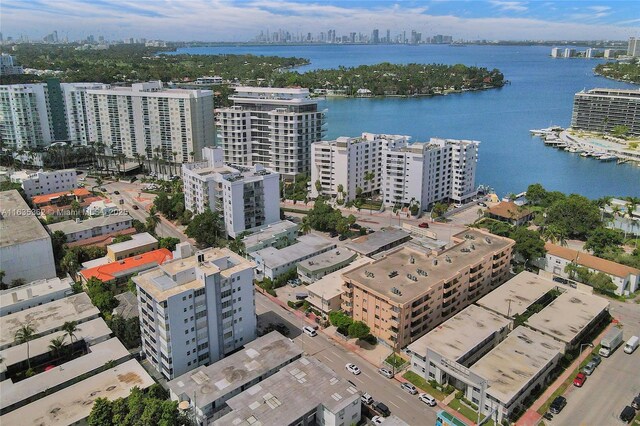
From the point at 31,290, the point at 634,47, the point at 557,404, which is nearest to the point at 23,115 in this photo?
the point at 31,290

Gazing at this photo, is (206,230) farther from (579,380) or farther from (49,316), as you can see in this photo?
(579,380)

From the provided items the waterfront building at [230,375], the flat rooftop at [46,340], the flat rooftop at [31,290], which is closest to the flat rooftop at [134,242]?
the flat rooftop at [31,290]

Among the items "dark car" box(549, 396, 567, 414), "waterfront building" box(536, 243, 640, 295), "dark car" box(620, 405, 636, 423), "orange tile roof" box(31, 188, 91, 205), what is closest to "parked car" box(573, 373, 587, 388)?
"dark car" box(549, 396, 567, 414)

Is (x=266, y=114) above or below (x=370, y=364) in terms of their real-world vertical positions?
above

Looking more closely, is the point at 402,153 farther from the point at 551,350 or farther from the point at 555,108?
the point at 555,108

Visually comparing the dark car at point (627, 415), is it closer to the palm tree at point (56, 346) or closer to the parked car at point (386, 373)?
the parked car at point (386, 373)

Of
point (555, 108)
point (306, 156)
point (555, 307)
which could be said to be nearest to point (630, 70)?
point (555, 108)
